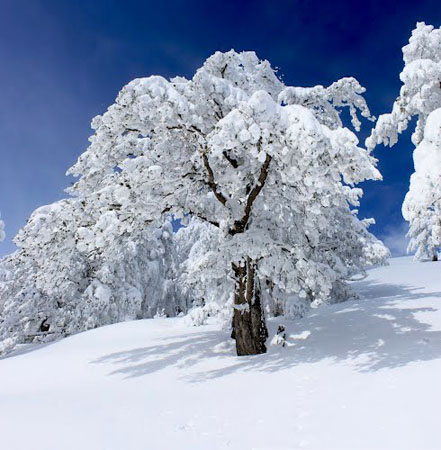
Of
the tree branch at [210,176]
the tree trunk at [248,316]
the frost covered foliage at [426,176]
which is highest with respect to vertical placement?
the tree branch at [210,176]

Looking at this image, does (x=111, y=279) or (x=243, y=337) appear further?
(x=111, y=279)

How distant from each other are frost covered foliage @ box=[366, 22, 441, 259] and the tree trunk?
4.06 metres

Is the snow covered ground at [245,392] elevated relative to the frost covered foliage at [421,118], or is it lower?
lower

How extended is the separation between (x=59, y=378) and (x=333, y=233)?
38.4 feet

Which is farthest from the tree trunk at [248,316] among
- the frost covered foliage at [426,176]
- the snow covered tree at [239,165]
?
the frost covered foliage at [426,176]

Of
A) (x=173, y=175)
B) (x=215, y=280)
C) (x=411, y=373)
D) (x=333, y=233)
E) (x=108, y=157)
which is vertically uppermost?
(x=108, y=157)

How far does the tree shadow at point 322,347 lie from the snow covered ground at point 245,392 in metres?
0.03

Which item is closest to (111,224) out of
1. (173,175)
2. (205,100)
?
(173,175)

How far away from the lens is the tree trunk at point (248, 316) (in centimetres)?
902

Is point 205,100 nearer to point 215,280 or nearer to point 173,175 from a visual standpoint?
point 173,175

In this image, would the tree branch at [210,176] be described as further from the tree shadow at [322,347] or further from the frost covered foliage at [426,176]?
the frost covered foliage at [426,176]

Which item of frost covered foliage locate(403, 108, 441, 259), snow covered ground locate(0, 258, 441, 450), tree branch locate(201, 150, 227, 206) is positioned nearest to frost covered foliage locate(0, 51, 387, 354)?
tree branch locate(201, 150, 227, 206)

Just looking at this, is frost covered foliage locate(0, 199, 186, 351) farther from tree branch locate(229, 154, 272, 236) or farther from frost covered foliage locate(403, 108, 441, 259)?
frost covered foliage locate(403, 108, 441, 259)

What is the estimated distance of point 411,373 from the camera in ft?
20.0
